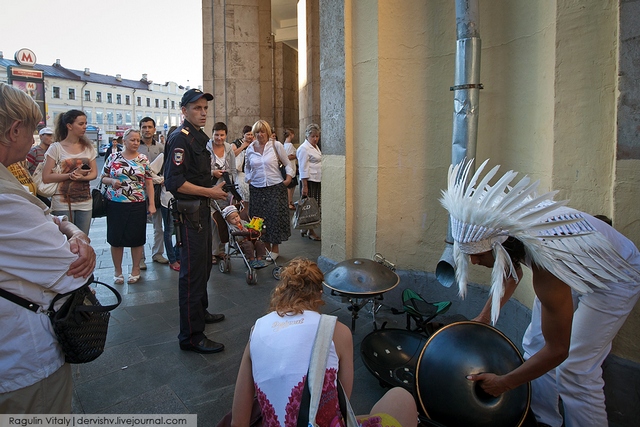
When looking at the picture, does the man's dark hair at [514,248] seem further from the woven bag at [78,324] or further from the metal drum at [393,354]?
the woven bag at [78,324]

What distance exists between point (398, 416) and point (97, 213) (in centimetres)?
481

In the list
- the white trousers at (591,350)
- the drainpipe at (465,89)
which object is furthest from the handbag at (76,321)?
the drainpipe at (465,89)

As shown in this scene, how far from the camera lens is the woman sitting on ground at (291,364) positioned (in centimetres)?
172

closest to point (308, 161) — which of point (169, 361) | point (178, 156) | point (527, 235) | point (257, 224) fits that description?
point (257, 224)

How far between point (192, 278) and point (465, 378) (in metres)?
2.41

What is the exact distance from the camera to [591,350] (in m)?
2.36

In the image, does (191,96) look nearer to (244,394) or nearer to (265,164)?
(265,164)

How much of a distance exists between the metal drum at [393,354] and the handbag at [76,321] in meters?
2.04

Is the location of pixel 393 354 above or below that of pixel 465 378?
below

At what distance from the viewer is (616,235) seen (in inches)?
91.7

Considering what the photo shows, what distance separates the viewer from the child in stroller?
5.36 metres

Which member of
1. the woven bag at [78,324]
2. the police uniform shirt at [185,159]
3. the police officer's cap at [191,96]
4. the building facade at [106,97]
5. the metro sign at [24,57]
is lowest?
the woven bag at [78,324]

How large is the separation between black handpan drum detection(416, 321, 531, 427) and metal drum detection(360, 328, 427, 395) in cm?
78

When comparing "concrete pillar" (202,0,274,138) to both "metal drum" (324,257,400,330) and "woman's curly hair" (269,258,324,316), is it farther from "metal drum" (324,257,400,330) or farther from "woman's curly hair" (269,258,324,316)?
"woman's curly hair" (269,258,324,316)
